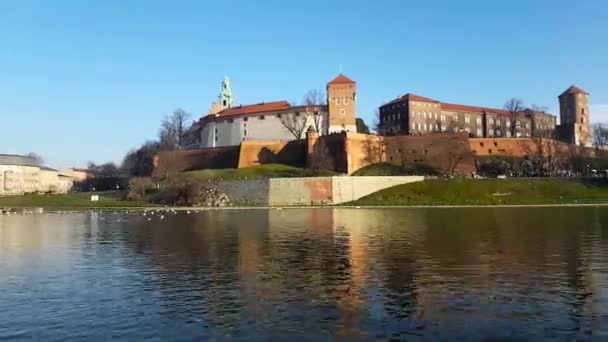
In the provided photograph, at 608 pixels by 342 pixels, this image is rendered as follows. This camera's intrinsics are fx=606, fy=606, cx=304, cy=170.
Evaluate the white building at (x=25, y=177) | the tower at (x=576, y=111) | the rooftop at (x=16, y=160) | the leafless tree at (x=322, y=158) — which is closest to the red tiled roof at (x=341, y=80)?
the leafless tree at (x=322, y=158)

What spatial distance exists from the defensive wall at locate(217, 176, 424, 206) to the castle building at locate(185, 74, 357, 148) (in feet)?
59.5

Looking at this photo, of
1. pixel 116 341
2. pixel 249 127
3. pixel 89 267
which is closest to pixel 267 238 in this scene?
pixel 89 267

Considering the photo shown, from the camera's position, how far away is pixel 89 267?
53.1 ft

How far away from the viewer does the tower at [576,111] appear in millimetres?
105081

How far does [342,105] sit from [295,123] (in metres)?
7.88

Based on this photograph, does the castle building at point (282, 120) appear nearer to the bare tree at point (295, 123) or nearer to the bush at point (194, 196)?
the bare tree at point (295, 123)

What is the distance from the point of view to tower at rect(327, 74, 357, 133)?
8275cm

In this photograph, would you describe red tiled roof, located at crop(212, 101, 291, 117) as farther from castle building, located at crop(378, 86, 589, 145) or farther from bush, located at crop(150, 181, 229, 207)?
bush, located at crop(150, 181, 229, 207)

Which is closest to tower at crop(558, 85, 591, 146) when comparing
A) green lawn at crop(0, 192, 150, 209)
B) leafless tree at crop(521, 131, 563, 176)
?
leafless tree at crop(521, 131, 563, 176)

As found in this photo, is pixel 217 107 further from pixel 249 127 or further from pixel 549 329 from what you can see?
pixel 549 329

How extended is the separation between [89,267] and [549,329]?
1183 cm

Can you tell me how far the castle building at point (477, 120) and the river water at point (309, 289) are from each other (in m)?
74.0

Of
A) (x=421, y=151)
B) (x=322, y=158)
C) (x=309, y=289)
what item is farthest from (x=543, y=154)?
(x=309, y=289)

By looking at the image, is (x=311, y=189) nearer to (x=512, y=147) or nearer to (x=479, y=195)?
(x=479, y=195)
